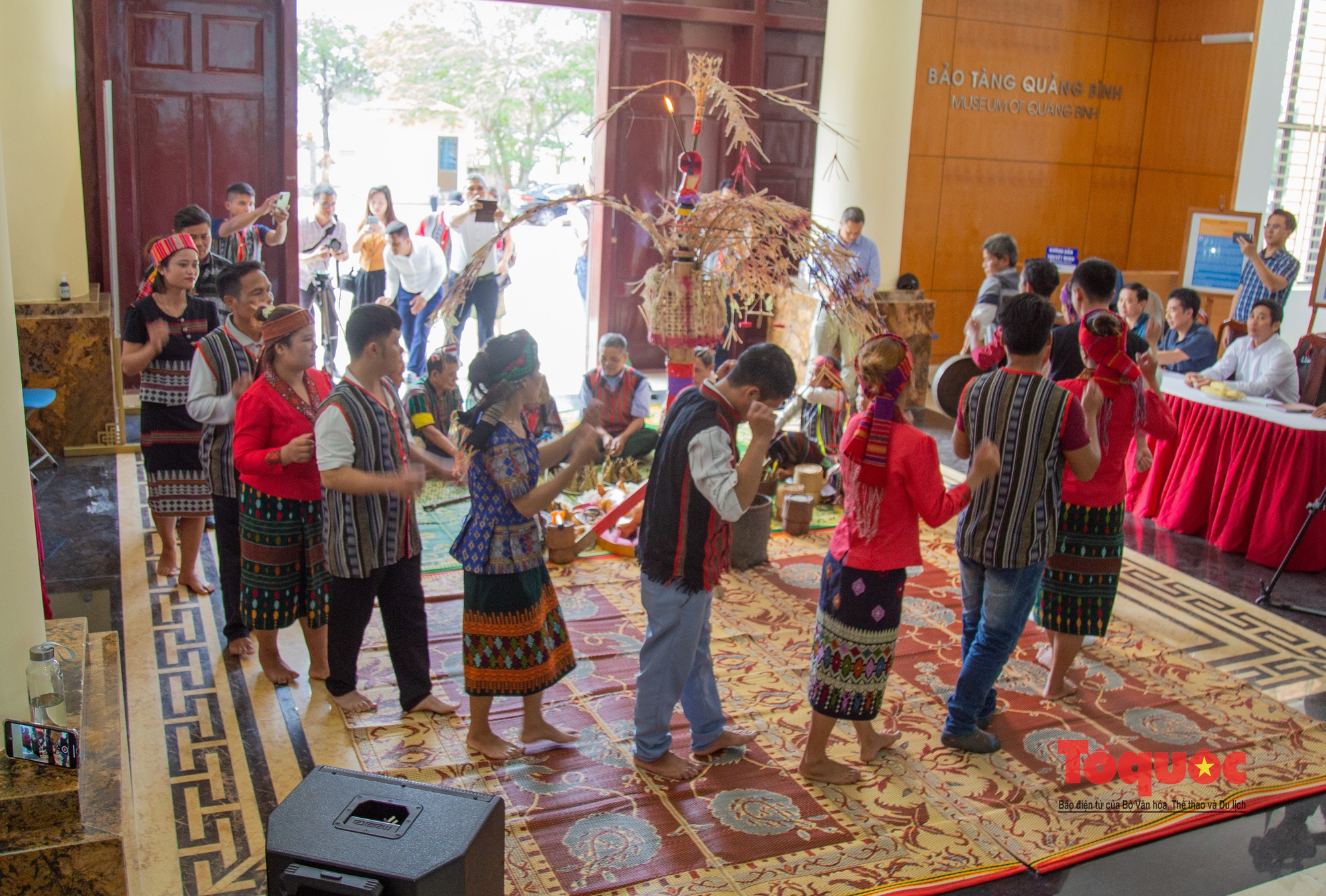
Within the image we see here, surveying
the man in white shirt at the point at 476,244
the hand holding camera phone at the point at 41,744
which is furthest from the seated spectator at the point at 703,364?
the hand holding camera phone at the point at 41,744

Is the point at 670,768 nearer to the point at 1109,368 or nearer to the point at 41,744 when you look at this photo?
the point at 41,744

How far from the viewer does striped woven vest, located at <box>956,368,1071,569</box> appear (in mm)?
3736

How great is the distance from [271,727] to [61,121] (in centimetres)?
488

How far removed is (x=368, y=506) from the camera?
12.6 feet

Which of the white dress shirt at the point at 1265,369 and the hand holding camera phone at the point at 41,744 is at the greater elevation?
the white dress shirt at the point at 1265,369

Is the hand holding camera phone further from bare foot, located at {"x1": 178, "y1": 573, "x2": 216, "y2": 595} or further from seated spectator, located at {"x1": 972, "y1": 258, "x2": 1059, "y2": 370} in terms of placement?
seated spectator, located at {"x1": 972, "y1": 258, "x2": 1059, "y2": 370}

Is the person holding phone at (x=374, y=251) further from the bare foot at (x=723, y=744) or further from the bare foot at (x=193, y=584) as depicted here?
the bare foot at (x=723, y=744)

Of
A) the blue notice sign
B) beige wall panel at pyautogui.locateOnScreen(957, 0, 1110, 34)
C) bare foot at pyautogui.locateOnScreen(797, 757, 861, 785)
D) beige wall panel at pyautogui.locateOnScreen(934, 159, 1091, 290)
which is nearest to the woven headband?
bare foot at pyautogui.locateOnScreen(797, 757, 861, 785)

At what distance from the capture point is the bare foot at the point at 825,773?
385cm

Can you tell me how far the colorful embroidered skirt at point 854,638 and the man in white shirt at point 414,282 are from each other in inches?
228

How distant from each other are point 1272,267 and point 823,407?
4036 millimetres

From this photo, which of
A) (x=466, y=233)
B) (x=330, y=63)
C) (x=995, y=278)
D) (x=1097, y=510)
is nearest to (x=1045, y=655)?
(x=1097, y=510)

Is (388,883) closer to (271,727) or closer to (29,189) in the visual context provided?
(271,727)

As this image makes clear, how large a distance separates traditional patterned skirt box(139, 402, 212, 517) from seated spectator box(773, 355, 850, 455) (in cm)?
325
